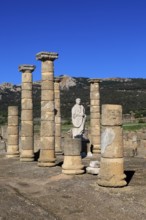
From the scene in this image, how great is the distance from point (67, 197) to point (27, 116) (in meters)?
10.8

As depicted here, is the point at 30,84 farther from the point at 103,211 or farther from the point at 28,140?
the point at 103,211

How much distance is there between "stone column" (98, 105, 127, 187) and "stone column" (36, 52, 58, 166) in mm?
5630

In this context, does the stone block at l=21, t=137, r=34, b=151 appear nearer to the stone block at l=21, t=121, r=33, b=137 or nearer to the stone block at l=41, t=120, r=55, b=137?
the stone block at l=21, t=121, r=33, b=137

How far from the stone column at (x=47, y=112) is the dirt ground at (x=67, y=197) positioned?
2.23 m

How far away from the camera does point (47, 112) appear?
19125mm

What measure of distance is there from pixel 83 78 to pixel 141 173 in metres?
73.2

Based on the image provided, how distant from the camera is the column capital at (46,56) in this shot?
18.9 m

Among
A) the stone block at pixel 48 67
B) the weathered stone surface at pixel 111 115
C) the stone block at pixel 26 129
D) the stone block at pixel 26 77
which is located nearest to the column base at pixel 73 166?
the weathered stone surface at pixel 111 115

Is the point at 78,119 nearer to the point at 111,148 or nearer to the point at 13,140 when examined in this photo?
the point at 13,140

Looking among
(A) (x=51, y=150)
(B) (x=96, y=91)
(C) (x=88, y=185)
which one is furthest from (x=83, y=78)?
(C) (x=88, y=185)

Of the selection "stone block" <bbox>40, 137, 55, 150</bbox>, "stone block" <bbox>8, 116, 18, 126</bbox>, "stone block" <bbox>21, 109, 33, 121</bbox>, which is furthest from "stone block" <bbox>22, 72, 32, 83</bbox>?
"stone block" <bbox>40, 137, 55, 150</bbox>

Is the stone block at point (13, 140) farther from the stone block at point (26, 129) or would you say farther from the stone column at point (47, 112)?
the stone column at point (47, 112)

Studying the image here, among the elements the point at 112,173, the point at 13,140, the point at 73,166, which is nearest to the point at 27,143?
the point at 13,140

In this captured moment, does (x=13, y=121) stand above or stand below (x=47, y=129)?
above
